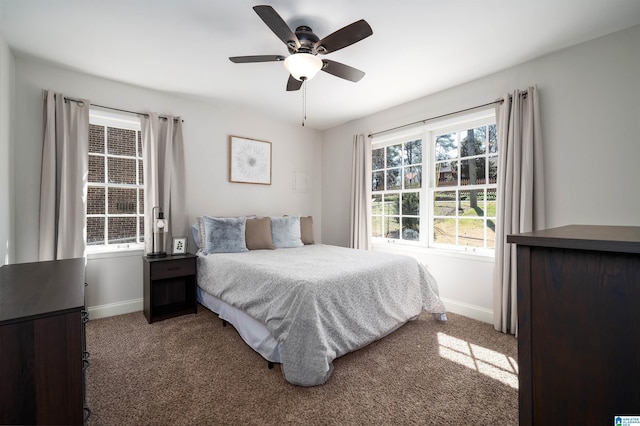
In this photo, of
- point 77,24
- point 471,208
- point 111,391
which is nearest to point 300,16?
point 77,24

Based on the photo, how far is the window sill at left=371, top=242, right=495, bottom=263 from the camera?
2.94 metres

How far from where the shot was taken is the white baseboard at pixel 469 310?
286cm

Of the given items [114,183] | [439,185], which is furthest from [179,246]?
[439,185]

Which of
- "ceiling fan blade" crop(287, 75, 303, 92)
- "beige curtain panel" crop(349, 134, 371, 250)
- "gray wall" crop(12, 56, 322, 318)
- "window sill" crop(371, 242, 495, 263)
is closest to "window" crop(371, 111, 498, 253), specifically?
"window sill" crop(371, 242, 495, 263)

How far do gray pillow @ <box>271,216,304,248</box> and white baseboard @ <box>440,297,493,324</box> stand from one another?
1.98m

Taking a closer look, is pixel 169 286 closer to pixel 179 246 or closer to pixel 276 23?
pixel 179 246

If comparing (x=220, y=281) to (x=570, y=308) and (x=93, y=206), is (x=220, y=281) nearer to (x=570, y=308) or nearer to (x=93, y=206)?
(x=93, y=206)

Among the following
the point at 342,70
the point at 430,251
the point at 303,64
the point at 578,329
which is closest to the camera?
the point at 578,329

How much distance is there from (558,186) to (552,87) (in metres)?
0.91

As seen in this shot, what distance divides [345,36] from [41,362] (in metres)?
2.18

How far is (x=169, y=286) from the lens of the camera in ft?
10.4

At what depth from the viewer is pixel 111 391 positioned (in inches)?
68.8

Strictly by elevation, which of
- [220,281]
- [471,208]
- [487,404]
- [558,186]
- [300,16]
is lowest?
[487,404]

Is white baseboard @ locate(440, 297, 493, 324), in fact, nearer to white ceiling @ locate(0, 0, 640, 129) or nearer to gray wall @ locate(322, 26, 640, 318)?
gray wall @ locate(322, 26, 640, 318)
